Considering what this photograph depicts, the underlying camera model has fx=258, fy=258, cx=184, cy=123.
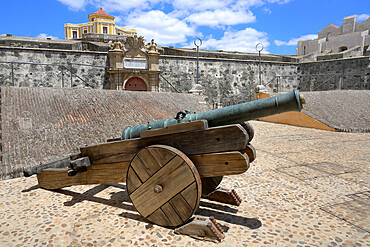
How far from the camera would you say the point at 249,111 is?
2387 mm

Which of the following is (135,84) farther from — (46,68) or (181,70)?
(46,68)

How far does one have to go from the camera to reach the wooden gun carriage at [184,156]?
89.8 inches

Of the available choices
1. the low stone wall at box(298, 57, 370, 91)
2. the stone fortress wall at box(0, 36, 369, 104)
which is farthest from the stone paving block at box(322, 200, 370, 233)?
the low stone wall at box(298, 57, 370, 91)

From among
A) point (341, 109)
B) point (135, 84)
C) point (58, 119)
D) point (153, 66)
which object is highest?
point (153, 66)

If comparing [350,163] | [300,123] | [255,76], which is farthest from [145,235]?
[255,76]

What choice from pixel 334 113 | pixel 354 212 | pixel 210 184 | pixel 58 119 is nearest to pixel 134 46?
pixel 58 119

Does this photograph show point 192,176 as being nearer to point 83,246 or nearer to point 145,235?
point 145,235

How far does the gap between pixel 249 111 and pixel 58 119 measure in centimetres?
463

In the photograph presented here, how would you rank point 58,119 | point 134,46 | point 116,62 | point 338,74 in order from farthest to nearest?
1. point 338,74
2. point 134,46
3. point 116,62
4. point 58,119

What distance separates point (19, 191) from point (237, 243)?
3.02 m

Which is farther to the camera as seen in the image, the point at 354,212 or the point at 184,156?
the point at 354,212

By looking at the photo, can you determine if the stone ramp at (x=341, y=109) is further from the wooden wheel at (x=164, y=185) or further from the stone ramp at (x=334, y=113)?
the wooden wheel at (x=164, y=185)

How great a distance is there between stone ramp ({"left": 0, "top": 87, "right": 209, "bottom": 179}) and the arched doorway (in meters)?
6.44

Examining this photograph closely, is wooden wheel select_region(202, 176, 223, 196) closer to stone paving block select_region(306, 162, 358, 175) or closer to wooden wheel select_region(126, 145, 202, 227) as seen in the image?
wooden wheel select_region(126, 145, 202, 227)
